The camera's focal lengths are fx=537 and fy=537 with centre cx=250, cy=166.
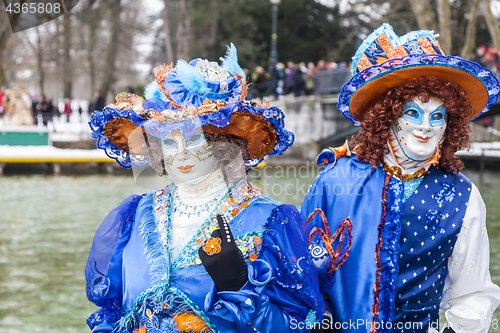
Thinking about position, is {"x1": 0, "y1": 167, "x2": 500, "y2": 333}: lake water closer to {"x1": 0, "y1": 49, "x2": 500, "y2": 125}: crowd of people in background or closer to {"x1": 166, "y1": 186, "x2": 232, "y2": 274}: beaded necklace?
{"x1": 166, "y1": 186, "x2": 232, "y2": 274}: beaded necklace

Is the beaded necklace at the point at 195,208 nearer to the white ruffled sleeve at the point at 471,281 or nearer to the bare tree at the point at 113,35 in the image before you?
the white ruffled sleeve at the point at 471,281

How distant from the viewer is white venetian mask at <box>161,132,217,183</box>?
2.10m

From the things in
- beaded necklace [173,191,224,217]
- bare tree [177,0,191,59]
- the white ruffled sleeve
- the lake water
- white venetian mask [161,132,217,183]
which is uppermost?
bare tree [177,0,191,59]

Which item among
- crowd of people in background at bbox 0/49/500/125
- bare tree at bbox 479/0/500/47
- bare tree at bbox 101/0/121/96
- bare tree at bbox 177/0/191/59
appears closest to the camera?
bare tree at bbox 479/0/500/47

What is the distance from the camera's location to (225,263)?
6.11ft

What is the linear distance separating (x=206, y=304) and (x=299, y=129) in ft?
56.5

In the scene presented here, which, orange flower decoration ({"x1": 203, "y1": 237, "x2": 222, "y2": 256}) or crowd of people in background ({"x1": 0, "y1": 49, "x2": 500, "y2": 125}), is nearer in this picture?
orange flower decoration ({"x1": 203, "y1": 237, "x2": 222, "y2": 256})

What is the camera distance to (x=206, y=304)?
1897mm

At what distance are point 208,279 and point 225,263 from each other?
0.48ft

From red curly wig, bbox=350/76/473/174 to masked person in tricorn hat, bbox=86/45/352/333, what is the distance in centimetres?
68

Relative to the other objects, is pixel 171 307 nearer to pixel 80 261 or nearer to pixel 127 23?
pixel 80 261

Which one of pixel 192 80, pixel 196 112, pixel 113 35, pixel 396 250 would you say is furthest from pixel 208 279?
pixel 113 35

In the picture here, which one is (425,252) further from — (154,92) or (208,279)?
(154,92)

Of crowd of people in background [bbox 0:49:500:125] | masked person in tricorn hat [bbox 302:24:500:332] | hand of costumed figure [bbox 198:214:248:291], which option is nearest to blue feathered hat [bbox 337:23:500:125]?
masked person in tricorn hat [bbox 302:24:500:332]
